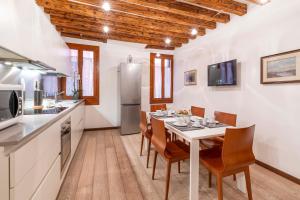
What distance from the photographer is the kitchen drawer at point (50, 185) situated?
4.06 ft

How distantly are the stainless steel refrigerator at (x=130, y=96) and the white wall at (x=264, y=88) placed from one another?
1949 millimetres

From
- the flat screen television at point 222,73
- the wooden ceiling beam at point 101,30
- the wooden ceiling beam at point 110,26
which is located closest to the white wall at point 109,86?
the wooden ceiling beam at point 101,30

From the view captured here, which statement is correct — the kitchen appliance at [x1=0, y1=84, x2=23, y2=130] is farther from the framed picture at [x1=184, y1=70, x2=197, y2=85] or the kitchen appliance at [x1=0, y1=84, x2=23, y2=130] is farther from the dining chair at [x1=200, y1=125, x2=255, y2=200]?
the framed picture at [x1=184, y1=70, x2=197, y2=85]

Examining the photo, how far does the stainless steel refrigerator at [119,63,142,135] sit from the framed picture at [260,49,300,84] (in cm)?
290

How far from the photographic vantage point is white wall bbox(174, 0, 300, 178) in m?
2.11

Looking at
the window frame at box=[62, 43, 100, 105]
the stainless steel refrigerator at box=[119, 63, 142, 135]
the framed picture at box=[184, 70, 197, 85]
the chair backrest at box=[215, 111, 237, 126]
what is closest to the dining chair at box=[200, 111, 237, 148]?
the chair backrest at box=[215, 111, 237, 126]

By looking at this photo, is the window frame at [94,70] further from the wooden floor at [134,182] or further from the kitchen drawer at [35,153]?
the kitchen drawer at [35,153]

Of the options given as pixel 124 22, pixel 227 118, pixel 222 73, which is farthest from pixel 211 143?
pixel 124 22

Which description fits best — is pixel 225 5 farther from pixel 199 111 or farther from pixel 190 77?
Answer: pixel 190 77

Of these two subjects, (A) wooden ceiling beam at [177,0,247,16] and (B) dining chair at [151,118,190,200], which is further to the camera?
(A) wooden ceiling beam at [177,0,247,16]

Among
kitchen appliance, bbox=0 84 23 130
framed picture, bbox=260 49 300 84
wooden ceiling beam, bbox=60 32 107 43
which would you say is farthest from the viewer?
wooden ceiling beam, bbox=60 32 107 43

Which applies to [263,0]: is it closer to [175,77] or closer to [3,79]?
[175,77]

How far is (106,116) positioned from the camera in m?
4.78

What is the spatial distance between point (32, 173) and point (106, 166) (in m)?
1.49
